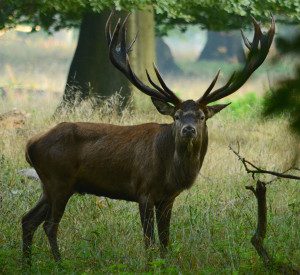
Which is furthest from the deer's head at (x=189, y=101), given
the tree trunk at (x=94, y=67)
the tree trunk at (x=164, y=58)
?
the tree trunk at (x=164, y=58)

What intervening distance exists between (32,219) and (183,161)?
4.38 ft

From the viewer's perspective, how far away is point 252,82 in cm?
566

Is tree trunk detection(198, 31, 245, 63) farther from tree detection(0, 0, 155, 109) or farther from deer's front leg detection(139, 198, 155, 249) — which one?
deer's front leg detection(139, 198, 155, 249)

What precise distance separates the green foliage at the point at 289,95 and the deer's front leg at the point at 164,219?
10.2ft

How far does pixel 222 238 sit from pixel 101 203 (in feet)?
6.00

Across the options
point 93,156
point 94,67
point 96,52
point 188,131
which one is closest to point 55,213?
point 93,156

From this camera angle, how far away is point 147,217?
8.32 m

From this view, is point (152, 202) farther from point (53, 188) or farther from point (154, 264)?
point (154, 264)

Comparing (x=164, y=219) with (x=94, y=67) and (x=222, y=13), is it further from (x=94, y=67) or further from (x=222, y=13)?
A: (x=222, y=13)

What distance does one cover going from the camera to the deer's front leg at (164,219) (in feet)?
27.8

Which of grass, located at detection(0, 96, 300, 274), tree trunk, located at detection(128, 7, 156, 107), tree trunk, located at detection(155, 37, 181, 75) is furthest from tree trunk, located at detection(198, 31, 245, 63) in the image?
grass, located at detection(0, 96, 300, 274)

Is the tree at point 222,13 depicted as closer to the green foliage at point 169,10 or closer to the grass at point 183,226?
the green foliage at point 169,10

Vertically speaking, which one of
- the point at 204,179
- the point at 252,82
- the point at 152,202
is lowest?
the point at 204,179

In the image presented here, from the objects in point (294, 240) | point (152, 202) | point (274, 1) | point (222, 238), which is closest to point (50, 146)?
point (152, 202)
